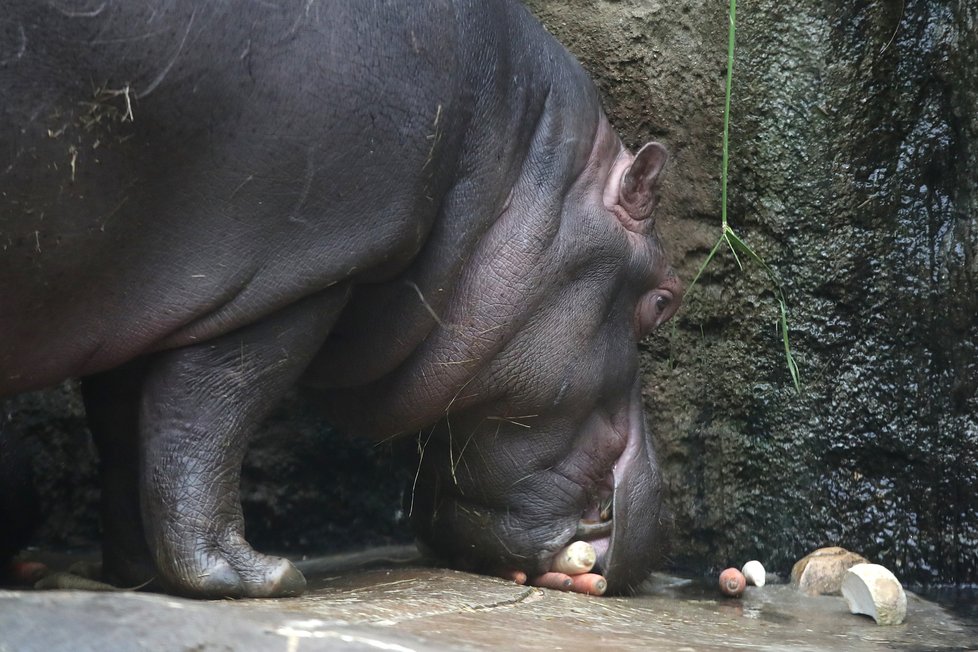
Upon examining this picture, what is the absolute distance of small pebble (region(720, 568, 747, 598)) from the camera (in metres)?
3.86

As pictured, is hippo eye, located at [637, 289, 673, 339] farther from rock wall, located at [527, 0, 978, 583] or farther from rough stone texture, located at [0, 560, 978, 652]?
rough stone texture, located at [0, 560, 978, 652]

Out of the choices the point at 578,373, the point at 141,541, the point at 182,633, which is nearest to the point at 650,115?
the point at 578,373

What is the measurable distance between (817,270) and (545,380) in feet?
3.93

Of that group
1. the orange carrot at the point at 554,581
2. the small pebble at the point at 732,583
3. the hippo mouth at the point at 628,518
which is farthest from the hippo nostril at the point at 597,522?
the small pebble at the point at 732,583

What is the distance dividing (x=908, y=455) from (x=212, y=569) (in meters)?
2.30

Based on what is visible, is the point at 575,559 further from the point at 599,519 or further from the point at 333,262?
the point at 333,262

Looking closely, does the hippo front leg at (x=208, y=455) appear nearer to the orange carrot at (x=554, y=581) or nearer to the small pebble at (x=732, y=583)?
the orange carrot at (x=554, y=581)

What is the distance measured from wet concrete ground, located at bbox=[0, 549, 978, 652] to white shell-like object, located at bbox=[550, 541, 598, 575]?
152 mm

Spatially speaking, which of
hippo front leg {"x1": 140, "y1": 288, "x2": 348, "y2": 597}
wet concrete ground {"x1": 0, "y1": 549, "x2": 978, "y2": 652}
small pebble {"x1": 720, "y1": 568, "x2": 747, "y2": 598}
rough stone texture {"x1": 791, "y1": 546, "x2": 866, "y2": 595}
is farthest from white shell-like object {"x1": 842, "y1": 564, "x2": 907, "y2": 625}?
hippo front leg {"x1": 140, "y1": 288, "x2": 348, "y2": 597}

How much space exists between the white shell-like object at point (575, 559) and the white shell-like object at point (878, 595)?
69 cm

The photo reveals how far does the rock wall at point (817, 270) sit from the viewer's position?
4105mm

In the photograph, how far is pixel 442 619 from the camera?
2.65 m

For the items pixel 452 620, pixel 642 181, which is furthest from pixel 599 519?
pixel 452 620

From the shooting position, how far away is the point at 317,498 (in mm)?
4762
